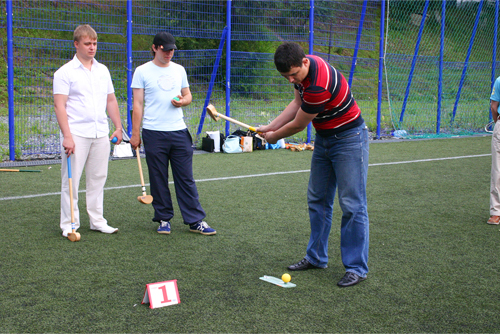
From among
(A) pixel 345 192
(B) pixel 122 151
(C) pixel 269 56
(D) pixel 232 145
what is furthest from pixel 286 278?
(C) pixel 269 56

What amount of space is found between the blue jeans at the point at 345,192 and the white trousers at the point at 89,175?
85.8 inches

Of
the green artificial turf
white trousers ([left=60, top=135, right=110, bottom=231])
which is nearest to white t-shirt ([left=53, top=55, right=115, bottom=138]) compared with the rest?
white trousers ([left=60, top=135, right=110, bottom=231])

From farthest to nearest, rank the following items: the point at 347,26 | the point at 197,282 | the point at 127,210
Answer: the point at 347,26, the point at 127,210, the point at 197,282

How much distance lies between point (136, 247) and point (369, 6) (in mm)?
10338

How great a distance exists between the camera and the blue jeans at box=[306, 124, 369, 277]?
3.53 metres

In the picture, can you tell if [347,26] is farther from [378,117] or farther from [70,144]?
[70,144]

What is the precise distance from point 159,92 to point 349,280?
2473mm

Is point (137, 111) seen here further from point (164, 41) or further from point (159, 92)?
point (164, 41)

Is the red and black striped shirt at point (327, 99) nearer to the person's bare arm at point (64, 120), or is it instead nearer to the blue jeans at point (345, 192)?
the blue jeans at point (345, 192)

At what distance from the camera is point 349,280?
3.56 m

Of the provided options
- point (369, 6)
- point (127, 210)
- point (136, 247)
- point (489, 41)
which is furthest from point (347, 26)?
point (136, 247)

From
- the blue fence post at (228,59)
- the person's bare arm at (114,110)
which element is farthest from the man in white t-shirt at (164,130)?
the blue fence post at (228,59)

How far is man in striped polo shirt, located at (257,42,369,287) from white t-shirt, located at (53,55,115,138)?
1.79 metres

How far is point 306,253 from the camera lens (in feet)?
13.5
